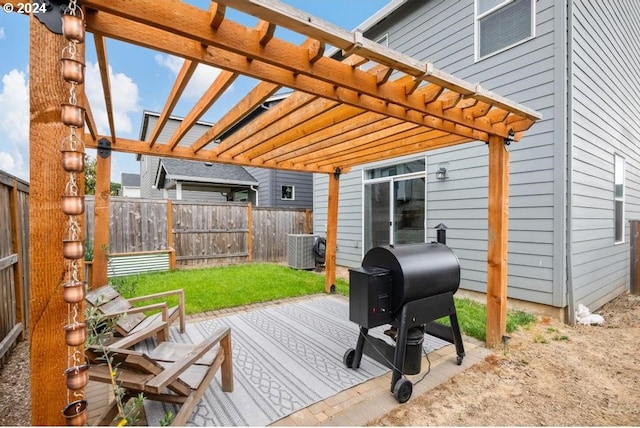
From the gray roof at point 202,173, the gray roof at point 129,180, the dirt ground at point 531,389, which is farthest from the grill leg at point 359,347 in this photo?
the gray roof at point 129,180

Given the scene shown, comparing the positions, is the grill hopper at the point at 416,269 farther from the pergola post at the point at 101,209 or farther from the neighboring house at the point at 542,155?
the pergola post at the point at 101,209

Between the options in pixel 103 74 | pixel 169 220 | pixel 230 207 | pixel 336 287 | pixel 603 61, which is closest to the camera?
pixel 103 74

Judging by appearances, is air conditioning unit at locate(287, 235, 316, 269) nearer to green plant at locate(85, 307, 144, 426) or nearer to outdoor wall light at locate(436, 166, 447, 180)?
outdoor wall light at locate(436, 166, 447, 180)

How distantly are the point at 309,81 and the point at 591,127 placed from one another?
195 inches

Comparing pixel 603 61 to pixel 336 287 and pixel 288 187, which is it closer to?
pixel 336 287

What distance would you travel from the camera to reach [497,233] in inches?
132

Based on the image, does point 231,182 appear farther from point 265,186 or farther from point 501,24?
point 501,24

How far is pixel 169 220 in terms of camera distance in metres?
7.99

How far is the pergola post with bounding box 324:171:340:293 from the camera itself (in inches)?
223

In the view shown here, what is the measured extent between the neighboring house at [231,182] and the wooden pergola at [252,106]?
7.32 metres

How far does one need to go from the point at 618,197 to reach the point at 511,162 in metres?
2.90

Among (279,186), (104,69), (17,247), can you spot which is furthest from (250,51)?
(279,186)

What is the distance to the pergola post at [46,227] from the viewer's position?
1.19 meters

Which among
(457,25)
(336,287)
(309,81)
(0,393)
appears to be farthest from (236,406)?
(457,25)
